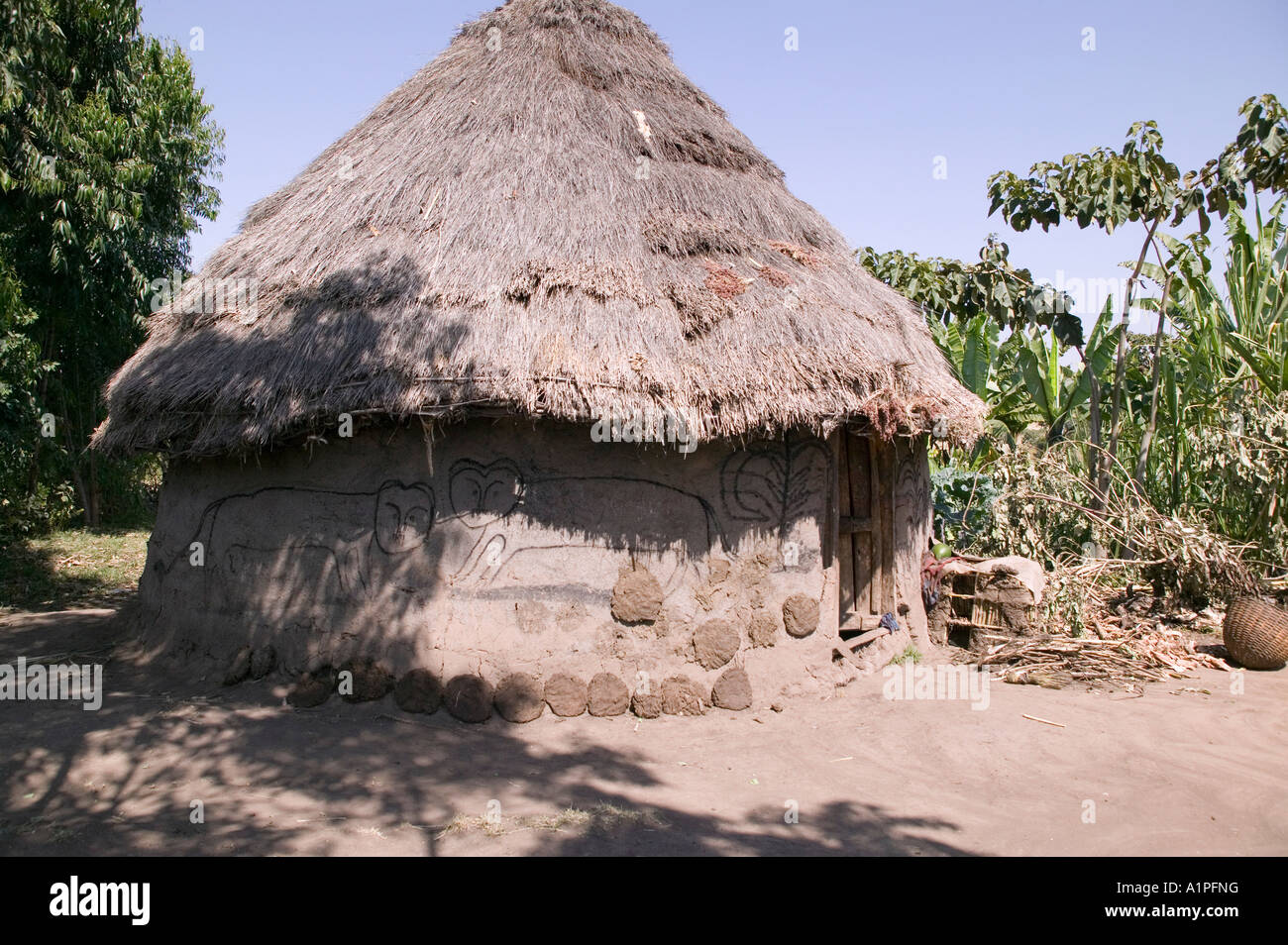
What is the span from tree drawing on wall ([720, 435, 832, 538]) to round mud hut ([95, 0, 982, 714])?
2 cm

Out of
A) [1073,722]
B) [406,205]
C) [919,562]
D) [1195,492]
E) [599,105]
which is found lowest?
[1073,722]

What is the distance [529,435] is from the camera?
5.71m

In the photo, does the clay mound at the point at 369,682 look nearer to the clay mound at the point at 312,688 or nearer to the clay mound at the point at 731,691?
the clay mound at the point at 312,688

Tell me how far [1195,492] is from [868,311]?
17.2 feet

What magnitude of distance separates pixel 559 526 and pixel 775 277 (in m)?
2.46

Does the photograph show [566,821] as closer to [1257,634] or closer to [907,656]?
[907,656]

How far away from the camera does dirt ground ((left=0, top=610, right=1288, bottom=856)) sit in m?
3.93

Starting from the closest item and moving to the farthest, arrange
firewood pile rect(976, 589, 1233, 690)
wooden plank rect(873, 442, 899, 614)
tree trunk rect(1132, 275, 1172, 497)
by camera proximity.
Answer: firewood pile rect(976, 589, 1233, 690) → wooden plank rect(873, 442, 899, 614) → tree trunk rect(1132, 275, 1172, 497)

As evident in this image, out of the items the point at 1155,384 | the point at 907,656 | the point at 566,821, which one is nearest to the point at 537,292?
the point at 566,821

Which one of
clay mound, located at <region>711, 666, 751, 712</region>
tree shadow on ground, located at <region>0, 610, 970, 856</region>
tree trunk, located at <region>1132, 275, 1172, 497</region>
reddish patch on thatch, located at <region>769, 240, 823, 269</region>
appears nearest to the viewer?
tree shadow on ground, located at <region>0, 610, 970, 856</region>

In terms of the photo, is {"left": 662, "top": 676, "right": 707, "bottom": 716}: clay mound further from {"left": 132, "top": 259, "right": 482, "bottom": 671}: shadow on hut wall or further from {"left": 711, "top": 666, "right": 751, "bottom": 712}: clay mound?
{"left": 132, "top": 259, "right": 482, "bottom": 671}: shadow on hut wall

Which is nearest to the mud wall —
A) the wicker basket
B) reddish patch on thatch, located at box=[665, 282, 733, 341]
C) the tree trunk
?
reddish patch on thatch, located at box=[665, 282, 733, 341]

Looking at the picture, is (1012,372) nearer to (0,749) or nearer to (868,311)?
(868,311)
